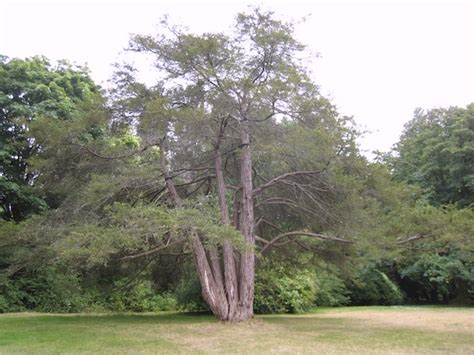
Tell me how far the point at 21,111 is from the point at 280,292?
42.0 feet

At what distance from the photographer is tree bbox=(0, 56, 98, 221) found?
61.2 feet

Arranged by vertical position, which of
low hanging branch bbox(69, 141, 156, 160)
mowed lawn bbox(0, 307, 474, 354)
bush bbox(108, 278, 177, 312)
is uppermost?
low hanging branch bbox(69, 141, 156, 160)

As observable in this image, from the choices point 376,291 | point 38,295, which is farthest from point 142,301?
point 376,291

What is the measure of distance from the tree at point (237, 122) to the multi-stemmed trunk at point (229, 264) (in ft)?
0.09

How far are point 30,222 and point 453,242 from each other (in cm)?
1127

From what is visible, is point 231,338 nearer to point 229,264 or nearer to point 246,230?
point 229,264

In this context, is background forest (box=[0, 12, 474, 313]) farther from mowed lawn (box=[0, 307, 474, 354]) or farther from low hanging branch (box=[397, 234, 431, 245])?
mowed lawn (box=[0, 307, 474, 354])

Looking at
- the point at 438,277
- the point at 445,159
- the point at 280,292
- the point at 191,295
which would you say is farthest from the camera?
the point at 445,159

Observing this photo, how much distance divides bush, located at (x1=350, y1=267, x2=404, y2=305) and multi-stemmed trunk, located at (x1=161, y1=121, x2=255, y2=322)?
51.6 feet

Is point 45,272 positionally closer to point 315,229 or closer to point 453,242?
point 315,229

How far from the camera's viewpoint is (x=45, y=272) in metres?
19.9

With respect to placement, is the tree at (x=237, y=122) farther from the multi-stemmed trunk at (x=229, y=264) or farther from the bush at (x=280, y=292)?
the bush at (x=280, y=292)

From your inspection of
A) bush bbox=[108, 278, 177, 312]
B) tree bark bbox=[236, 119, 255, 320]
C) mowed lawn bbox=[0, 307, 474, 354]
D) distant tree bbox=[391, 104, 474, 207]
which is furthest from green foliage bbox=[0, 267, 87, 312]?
distant tree bbox=[391, 104, 474, 207]

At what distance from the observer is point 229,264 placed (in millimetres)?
13617
